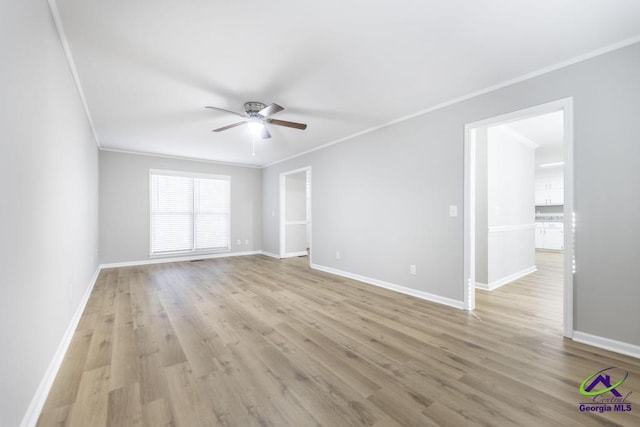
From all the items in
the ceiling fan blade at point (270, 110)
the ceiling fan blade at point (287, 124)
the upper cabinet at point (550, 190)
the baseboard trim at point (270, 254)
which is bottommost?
the baseboard trim at point (270, 254)

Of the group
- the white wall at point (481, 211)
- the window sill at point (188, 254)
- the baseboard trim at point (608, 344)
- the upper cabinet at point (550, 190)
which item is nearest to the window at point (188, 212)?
the window sill at point (188, 254)

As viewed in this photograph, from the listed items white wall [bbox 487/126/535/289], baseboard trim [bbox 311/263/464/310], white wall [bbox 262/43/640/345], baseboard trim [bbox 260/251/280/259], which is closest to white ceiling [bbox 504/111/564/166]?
white wall [bbox 487/126/535/289]

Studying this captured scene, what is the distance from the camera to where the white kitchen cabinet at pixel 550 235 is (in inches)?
304

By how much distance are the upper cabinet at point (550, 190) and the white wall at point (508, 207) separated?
4.30 m

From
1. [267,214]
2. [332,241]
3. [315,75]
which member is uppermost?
[315,75]

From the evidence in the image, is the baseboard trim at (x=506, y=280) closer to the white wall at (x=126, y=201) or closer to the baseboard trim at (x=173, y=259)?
the baseboard trim at (x=173, y=259)

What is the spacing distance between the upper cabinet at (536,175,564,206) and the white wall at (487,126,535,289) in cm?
430

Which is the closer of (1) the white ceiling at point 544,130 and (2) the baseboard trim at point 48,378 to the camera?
(2) the baseboard trim at point 48,378

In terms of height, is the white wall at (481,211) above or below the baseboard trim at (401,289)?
above

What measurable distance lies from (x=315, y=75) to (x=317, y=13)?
0.78m

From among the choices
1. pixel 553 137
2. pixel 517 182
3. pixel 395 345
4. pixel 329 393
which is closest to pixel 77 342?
pixel 329 393

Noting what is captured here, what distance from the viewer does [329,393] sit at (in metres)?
1.64

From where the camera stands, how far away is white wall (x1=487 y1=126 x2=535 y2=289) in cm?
400

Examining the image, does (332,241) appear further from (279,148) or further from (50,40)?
(50,40)
